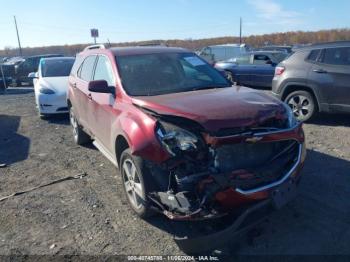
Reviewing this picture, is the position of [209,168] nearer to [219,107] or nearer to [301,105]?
[219,107]

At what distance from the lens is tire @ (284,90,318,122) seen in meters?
7.75

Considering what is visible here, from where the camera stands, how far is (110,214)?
13.9ft

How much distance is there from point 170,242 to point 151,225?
399mm

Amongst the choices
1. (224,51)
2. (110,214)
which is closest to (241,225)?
(110,214)

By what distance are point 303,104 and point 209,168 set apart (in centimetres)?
542

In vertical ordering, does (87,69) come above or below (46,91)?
above

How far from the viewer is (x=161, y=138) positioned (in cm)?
343

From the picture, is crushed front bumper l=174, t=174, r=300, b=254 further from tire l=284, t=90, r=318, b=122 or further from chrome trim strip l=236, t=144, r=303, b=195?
tire l=284, t=90, r=318, b=122

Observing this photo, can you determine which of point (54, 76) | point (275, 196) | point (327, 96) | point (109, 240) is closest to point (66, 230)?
point (109, 240)

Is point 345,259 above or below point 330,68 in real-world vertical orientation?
below

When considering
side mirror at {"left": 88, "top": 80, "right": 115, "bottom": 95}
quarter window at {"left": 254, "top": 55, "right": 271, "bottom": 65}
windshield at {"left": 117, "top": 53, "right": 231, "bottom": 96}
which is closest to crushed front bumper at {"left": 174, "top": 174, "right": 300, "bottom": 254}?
windshield at {"left": 117, "top": 53, "right": 231, "bottom": 96}

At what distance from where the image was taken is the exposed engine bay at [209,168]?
3164 millimetres

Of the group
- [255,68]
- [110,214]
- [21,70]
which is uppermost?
[255,68]

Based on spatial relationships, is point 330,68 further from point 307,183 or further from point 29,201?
point 29,201
